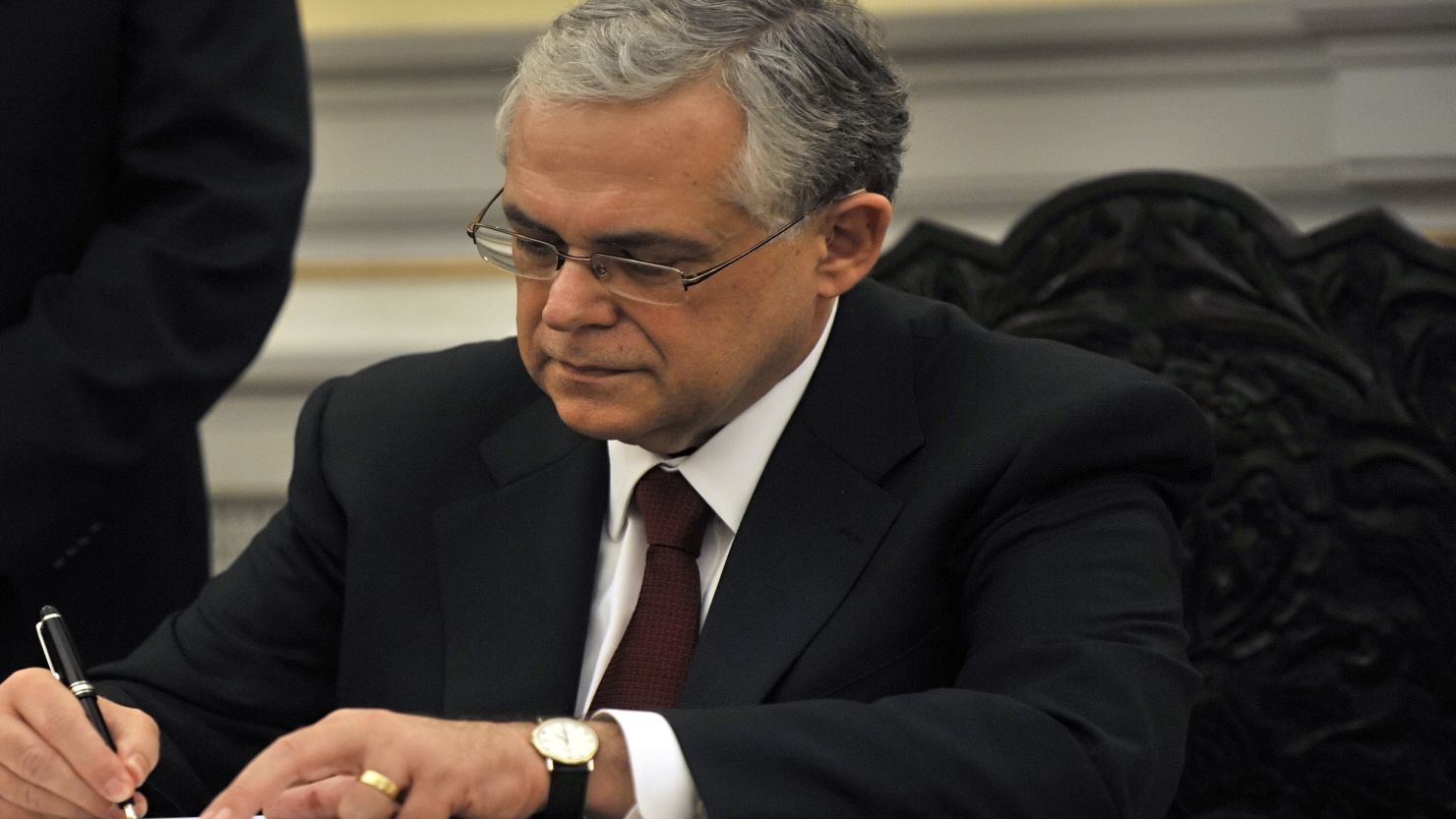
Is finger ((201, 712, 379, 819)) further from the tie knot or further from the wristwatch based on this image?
the tie knot

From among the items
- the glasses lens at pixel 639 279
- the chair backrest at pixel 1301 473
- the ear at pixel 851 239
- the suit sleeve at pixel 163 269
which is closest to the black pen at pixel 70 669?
the suit sleeve at pixel 163 269

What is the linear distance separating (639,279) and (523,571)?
345mm

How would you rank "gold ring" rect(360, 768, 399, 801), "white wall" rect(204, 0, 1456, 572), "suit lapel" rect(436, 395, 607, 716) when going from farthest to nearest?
"white wall" rect(204, 0, 1456, 572)
"suit lapel" rect(436, 395, 607, 716)
"gold ring" rect(360, 768, 399, 801)

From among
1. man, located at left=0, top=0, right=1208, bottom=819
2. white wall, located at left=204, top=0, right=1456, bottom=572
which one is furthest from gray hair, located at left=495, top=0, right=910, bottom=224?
white wall, located at left=204, top=0, right=1456, bottom=572

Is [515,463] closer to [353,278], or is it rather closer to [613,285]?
[613,285]

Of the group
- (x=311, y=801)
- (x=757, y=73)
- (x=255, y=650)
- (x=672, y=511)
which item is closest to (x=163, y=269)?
(x=255, y=650)

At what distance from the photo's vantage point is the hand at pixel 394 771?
1.36 metres

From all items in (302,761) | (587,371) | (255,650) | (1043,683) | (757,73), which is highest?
(757,73)

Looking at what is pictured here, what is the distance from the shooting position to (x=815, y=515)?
1.84 metres

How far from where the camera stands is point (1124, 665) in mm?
1633

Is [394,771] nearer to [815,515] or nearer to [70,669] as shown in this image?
[70,669]

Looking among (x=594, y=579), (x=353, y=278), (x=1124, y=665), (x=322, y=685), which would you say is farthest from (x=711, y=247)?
(x=353, y=278)

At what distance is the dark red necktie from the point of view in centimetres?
179

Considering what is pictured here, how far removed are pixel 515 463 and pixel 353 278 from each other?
1.47 metres
